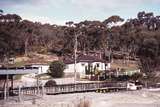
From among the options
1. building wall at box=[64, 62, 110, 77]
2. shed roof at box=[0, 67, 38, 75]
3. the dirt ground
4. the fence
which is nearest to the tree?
building wall at box=[64, 62, 110, 77]

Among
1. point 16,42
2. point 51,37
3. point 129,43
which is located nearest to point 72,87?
point 16,42

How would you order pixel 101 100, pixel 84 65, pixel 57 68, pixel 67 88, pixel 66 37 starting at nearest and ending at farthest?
1. pixel 101 100
2. pixel 67 88
3. pixel 57 68
4. pixel 84 65
5. pixel 66 37

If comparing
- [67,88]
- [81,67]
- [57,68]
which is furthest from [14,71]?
[81,67]

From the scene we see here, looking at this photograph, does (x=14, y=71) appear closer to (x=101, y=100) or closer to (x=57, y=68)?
(x=101, y=100)

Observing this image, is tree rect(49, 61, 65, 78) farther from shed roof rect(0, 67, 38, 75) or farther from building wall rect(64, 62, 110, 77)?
shed roof rect(0, 67, 38, 75)

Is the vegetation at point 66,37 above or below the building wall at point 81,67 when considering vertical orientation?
above

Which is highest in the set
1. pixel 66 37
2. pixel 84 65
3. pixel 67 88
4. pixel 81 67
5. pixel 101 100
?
pixel 66 37

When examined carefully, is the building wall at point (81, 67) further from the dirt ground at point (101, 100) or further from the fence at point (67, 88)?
the dirt ground at point (101, 100)

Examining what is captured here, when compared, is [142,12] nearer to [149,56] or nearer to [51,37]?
[51,37]

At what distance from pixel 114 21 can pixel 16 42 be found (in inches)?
1496

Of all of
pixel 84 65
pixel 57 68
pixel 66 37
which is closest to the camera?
pixel 57 68

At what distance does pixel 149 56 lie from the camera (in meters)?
72.2

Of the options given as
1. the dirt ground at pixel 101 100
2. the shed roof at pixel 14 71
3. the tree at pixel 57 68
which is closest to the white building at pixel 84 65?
the tree at pixel 57 68

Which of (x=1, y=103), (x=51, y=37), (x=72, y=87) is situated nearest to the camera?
(x=1, y=103)
